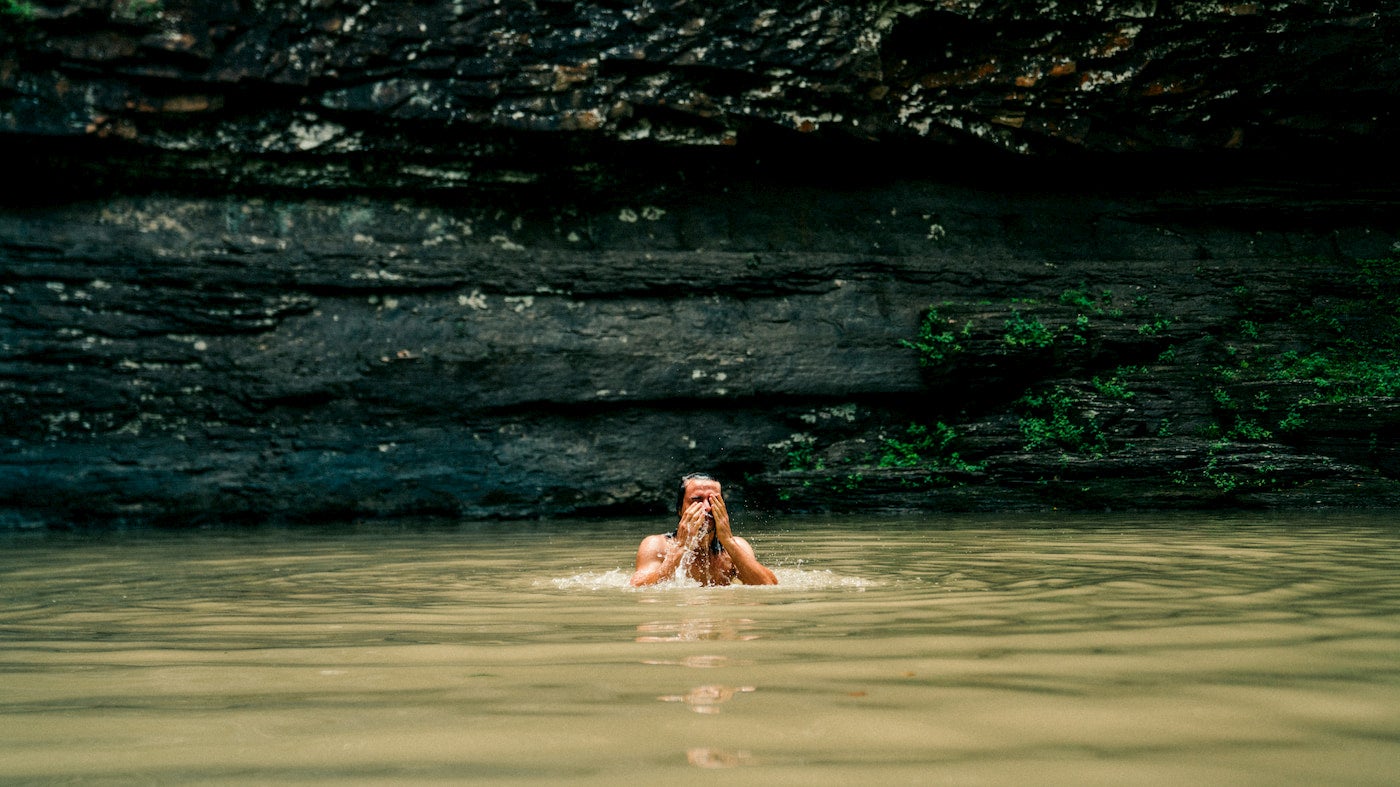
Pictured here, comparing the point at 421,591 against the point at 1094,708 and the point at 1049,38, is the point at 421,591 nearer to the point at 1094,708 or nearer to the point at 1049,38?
the point at 1094,708

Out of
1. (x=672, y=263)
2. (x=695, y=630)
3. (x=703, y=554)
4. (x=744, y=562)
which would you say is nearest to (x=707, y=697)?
(x=695, y=630)

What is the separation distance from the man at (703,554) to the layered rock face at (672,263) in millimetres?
5219

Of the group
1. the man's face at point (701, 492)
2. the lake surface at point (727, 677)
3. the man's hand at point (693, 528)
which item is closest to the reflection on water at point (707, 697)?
the lake surface at point (727, 677)

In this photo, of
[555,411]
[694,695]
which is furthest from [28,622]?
[555,411]

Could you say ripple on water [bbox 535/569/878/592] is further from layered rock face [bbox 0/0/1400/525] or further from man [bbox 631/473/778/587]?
layered rock face [bbox 0/0/1400/525]

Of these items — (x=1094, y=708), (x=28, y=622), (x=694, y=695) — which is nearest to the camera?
(x=1094, y=708)

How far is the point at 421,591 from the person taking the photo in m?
4.22

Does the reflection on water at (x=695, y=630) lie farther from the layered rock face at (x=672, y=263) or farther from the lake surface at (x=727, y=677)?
the layered rock face at (x=672, y=263)

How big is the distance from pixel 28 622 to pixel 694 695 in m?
2.72

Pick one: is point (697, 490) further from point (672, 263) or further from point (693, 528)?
point (672, 263)

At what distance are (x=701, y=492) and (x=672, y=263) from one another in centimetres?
638

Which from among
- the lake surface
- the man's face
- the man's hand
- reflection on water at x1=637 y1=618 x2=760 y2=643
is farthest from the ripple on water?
reflection on water at x1=637 y1=618 x2=760 y2=643

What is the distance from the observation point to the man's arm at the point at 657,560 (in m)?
4.39

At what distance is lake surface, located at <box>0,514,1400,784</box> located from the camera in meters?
1.62
